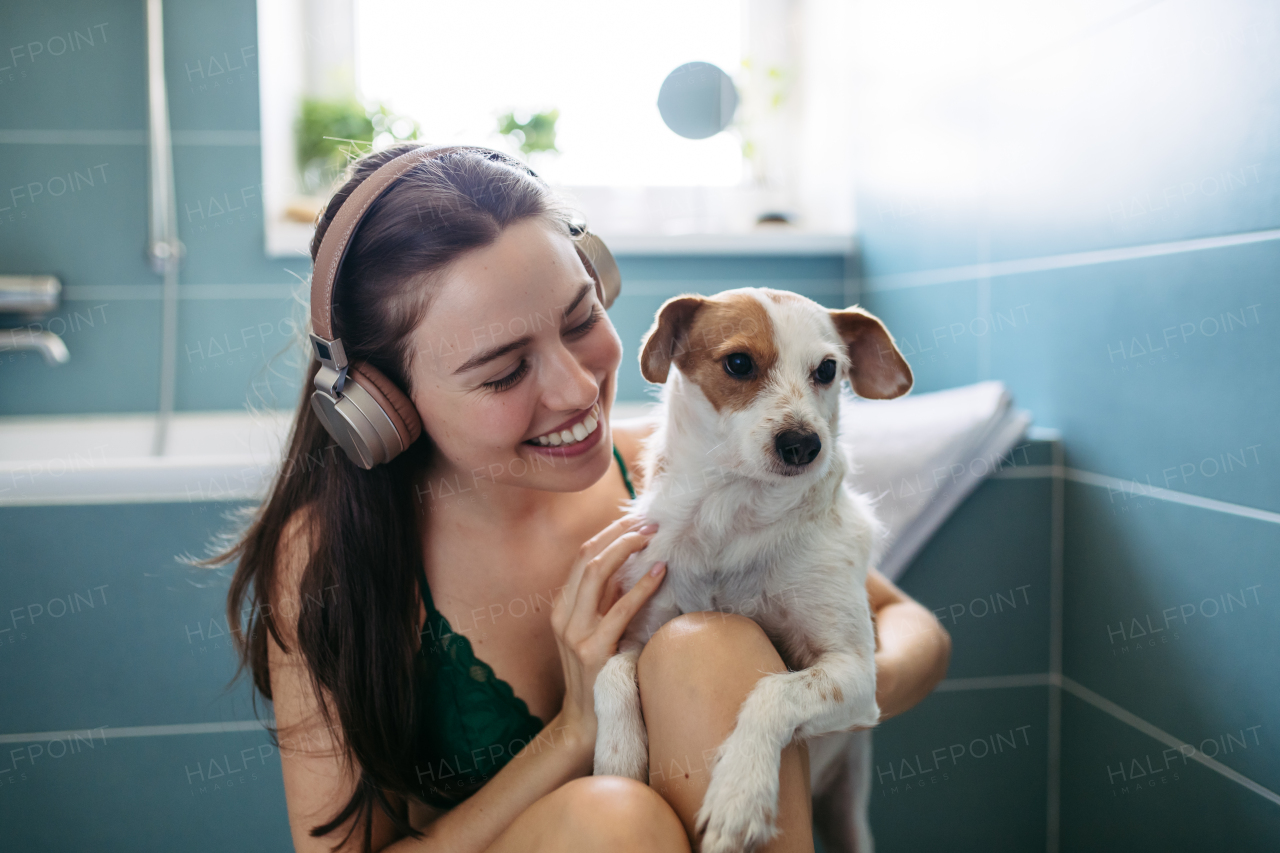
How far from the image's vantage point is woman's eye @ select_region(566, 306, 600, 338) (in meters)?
0.97

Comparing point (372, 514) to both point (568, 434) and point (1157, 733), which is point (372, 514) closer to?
point (568, 434)

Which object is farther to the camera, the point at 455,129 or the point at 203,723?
the point at 455,129

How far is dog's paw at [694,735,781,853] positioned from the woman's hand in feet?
0.63

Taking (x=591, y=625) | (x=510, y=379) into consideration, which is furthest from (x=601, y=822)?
(x=510, y=379)

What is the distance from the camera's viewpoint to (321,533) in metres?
1.00

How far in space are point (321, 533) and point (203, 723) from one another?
0.63m

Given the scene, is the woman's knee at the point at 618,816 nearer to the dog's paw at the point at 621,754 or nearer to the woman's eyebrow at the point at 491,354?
the dog's paw at the point at 621,754

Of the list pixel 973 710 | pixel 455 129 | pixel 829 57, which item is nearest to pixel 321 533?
pixel 973 710

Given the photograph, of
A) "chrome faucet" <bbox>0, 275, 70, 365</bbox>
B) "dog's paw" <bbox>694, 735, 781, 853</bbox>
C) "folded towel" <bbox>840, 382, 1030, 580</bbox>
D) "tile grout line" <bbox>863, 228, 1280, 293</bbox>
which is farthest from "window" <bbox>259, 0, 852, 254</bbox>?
"dog's paw" <bbox>694, 735, 781, 853</bbox>

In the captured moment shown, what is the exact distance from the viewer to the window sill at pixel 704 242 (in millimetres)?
2258

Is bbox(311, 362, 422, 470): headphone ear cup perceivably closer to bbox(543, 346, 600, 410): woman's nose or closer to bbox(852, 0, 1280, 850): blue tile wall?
bbox(543, 346, 600, 410): woman's nose

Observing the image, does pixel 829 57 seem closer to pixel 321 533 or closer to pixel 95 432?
pixel 321 533

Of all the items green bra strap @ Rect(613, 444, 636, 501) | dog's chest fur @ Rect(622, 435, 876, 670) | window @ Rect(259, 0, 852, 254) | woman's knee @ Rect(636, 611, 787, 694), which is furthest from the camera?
window @ Rect(259, 0, 852, 254)

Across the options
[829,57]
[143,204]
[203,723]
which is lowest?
[203,723]
